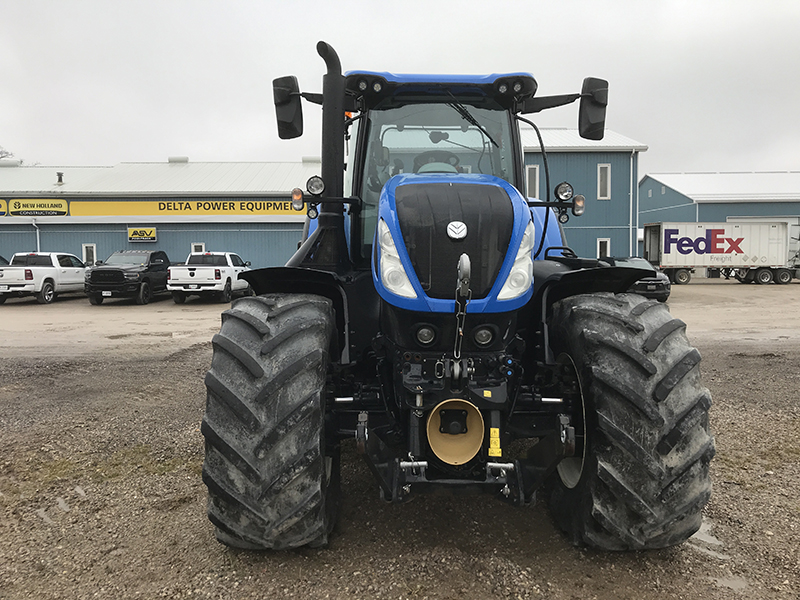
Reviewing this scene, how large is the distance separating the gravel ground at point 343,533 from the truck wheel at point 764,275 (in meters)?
24.3

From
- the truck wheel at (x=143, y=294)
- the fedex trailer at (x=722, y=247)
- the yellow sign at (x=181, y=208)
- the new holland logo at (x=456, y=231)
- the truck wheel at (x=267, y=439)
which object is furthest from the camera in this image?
the yellow sign at (x=181, y=208)

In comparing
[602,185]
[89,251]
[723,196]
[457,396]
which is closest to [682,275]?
[602,185]

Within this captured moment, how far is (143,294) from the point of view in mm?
19359

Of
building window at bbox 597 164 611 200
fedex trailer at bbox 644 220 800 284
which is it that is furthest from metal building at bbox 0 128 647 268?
fedex trailer at bbox 644 220 800 284

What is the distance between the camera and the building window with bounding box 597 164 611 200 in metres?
24.9

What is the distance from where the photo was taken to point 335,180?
11.3ft

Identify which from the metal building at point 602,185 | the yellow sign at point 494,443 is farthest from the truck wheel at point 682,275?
the yellow sign at point 494,443

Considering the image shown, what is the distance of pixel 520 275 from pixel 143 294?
750 inches

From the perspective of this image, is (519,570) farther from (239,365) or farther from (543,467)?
(239,365)

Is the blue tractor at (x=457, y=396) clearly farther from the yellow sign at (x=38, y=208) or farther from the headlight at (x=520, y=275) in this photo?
the yellow sign at (x=38, y=208)

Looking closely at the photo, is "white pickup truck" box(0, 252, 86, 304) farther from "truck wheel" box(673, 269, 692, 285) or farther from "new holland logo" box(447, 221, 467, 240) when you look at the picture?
"truck wheel" box(673, 269, 692, 285)

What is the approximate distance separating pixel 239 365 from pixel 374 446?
74 cm

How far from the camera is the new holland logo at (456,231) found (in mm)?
2654

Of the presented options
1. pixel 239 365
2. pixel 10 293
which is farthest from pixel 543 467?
pixel 10 293
